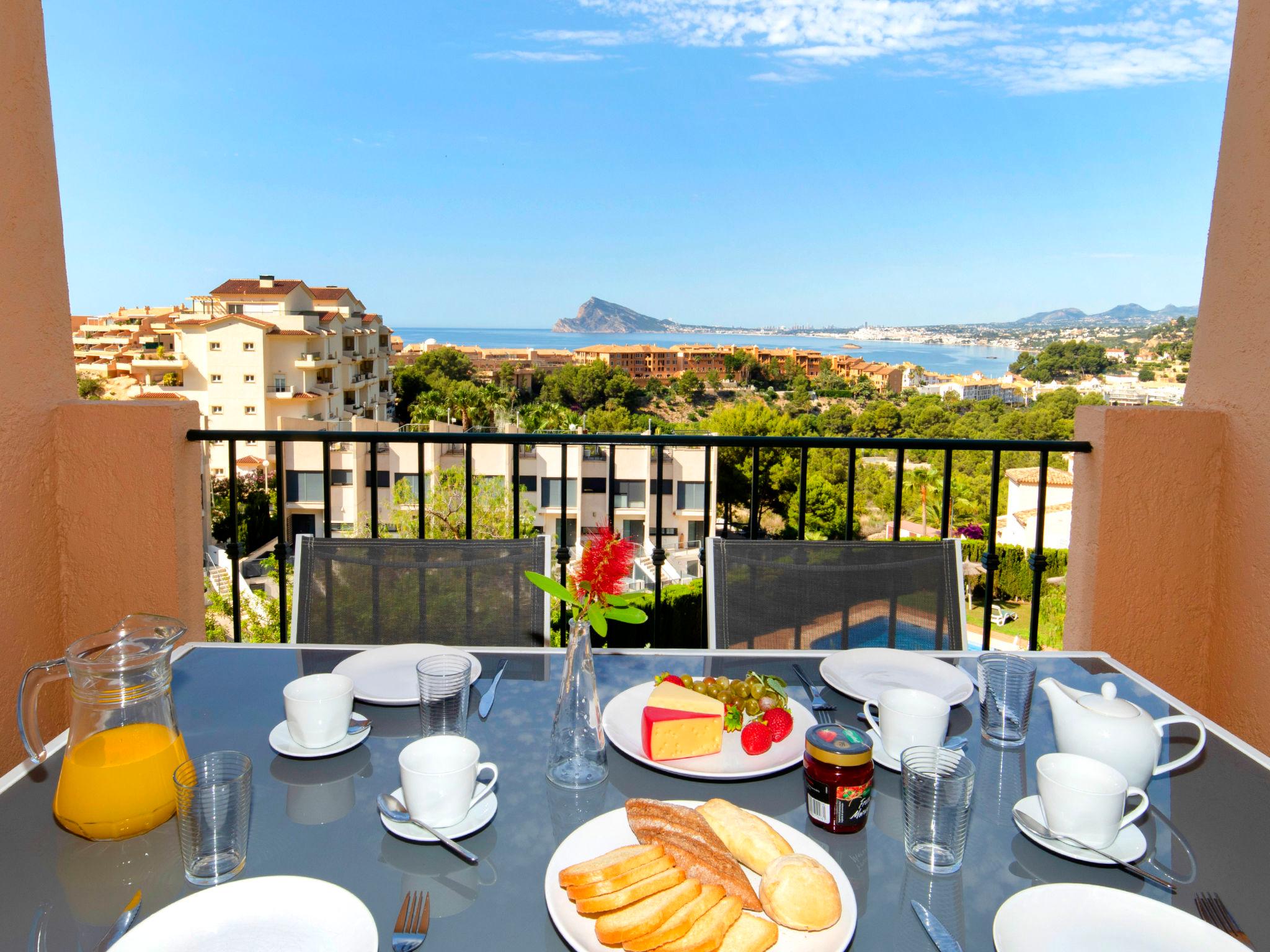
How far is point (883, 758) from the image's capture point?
948 millimetres

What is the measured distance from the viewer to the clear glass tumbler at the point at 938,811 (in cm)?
74

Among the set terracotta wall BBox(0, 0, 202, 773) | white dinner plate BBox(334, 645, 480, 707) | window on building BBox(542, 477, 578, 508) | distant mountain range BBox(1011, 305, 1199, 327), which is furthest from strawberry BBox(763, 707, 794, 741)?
window on building BBox(542, 477, 578, 508)

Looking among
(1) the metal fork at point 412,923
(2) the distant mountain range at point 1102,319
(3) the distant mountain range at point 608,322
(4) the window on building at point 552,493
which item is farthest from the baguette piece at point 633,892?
(3) the distant mountain range at point 608,322

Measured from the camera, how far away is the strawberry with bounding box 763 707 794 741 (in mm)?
953

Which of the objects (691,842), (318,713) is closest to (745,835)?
(691,842)

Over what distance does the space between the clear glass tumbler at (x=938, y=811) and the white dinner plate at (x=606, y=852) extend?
9 centimetres

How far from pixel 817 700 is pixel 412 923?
0.65 m

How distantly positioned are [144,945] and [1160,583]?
7.95ft

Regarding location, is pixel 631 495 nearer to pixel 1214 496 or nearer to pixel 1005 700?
pixel 1214 496

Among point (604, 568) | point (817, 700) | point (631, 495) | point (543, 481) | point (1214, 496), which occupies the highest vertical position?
point (604, 568)

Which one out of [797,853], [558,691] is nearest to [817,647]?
[558,691]

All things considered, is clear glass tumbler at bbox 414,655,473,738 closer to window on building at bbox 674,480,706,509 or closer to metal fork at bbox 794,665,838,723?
metal fork at bbox 794,665,838,723

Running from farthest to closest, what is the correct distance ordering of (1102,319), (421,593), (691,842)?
(1102,319), (421,593), (691,842)

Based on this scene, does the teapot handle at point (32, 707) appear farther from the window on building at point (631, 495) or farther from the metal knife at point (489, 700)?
the window on building at point (631, 495)
